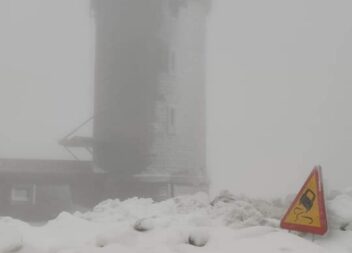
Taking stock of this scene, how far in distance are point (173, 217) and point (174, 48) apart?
22469 millimetres

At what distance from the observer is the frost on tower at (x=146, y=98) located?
1182 inches

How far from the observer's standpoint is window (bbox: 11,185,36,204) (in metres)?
31.5

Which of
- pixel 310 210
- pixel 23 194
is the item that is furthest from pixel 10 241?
pixel 23 194

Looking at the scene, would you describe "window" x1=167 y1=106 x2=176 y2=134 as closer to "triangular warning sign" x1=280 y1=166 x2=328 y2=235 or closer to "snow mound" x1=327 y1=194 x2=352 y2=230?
"snow mound" x1=327 y1=194 x2=352 y2=230

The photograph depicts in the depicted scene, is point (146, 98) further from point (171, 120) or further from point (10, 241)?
point (10, 241)

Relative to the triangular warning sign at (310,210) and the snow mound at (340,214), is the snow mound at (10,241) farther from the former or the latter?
the snow mound at (340,214)

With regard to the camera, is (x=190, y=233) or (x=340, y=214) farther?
(x=340, y=214)

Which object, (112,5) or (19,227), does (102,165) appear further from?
(19,227)

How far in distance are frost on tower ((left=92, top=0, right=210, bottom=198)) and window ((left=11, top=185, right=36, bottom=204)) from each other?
4334mm

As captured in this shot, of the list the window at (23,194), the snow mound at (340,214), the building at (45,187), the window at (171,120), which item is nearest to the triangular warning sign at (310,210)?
the snow mound at (340,214)

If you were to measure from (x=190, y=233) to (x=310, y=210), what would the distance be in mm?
1697

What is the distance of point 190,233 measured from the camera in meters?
7.90

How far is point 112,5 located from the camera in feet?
103

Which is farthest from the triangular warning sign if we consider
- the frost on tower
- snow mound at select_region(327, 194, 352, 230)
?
the frost on tower
